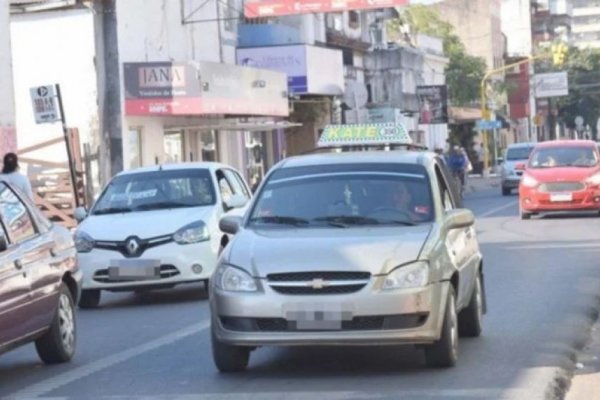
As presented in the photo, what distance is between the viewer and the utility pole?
1337 inches

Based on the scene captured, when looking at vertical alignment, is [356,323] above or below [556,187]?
above

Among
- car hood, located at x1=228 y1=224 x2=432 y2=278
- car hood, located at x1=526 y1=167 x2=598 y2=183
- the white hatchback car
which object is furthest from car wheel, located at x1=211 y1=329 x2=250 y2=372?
car hood, located at x1=526 y1=167 x2=598 y2=183

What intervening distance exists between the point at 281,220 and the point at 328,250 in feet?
3.33

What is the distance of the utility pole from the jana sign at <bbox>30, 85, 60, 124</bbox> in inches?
255

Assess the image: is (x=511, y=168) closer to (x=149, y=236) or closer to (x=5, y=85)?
(x=5, y=85)

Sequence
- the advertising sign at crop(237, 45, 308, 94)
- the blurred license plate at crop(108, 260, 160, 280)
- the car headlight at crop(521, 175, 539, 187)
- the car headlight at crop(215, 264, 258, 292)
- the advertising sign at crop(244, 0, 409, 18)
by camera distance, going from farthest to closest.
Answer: the advertising sign at crop(237, 45, 308, 94)
the advertising sign at crop(244, 0, 409, 18)
the car headlight at crop(521, 175, 539, 187)
the blurred license plate at crop(108, 260, 160, 280)
the car headlight at crop(215, 264, 258, 292)

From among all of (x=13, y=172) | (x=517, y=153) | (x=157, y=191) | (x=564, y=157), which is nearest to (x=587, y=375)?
(x=157, y=191)

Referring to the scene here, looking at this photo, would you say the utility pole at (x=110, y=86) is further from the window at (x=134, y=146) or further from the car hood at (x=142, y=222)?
the car hood at (x=142, y=222)

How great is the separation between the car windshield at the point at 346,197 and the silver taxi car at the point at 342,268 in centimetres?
1

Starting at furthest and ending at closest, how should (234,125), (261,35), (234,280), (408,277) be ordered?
1. (261,35)
2. (234,125)
3. (234,280)
4. (408,277)

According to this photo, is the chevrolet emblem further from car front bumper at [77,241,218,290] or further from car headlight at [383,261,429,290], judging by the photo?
car front bumper at [77,241,218,290]

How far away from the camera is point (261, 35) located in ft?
148

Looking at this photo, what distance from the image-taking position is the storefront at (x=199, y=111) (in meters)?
34.0

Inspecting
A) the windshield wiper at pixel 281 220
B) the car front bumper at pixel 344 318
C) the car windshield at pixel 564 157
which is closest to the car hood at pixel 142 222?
the windshield wiper at pixel 281 220
